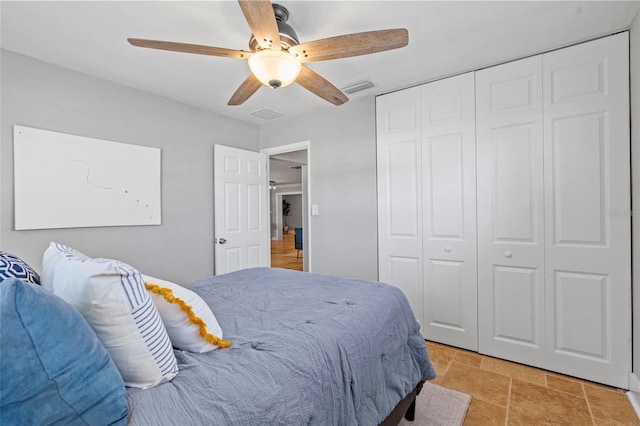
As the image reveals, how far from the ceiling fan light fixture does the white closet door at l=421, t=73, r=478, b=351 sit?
5.45ft

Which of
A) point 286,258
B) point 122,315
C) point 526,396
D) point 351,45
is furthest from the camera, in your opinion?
point 286,258

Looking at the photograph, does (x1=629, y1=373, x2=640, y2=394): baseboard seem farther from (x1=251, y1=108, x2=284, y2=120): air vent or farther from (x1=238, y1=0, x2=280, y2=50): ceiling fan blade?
(x1=251, y1=108, x2=284, y2=120): air vent

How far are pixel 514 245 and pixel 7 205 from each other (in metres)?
3.99

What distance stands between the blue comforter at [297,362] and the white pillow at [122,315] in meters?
0.06

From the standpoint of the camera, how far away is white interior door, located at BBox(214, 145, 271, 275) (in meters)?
3.62

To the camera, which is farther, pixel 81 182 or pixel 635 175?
pixel 81 182

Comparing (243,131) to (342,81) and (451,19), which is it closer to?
(342,81)

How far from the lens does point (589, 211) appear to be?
86.7 inches

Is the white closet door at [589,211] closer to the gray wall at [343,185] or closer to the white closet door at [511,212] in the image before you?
the white closet door at [511,212]

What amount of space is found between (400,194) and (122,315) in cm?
267

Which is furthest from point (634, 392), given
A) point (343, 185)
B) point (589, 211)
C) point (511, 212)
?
point (343, 185)

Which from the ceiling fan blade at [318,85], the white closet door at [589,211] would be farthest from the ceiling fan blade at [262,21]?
the white closet door at [589,211]

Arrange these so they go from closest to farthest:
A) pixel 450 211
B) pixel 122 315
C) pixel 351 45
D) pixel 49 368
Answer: pixel 49 368 < pixel 122 315 < pixel 351 45 < pixel 450 211

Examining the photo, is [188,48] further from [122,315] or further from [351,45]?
[122,315]
